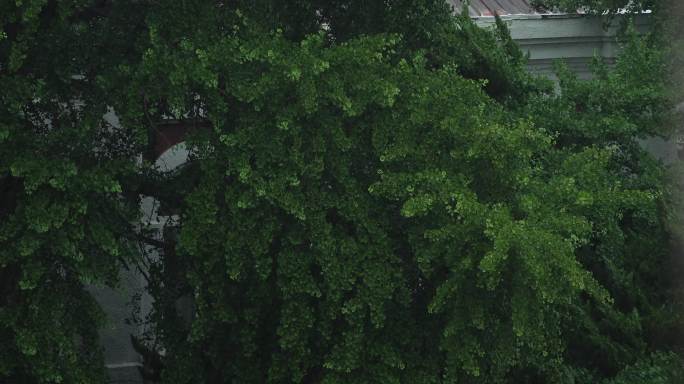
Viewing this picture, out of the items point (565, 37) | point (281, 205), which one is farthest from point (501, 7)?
point (281, 205)

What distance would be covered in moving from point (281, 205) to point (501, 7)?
944cm

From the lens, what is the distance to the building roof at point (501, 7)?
1730 centimetres

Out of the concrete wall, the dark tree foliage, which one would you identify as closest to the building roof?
the concrete wall

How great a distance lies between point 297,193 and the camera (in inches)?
371

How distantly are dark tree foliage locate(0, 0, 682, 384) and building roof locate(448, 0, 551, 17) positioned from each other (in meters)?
6.92

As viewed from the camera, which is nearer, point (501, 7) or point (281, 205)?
point (281, 205)

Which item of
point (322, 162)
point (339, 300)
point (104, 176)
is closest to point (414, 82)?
point (322, 162)

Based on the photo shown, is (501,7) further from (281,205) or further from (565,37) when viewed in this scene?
(281,205)

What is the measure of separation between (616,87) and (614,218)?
98.2 inches

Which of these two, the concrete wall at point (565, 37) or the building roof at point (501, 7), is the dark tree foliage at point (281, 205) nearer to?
the concrete wall at point (565, 37)

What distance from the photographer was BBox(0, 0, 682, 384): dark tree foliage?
9.23m

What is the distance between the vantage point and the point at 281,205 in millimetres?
9305

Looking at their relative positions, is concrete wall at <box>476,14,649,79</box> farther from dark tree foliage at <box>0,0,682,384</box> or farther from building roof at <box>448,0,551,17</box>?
dark tree foliage at <box>0,0,682,384</box>

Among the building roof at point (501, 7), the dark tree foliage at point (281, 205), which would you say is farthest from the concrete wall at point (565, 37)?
the dark tree foliage at point (281, 205)
